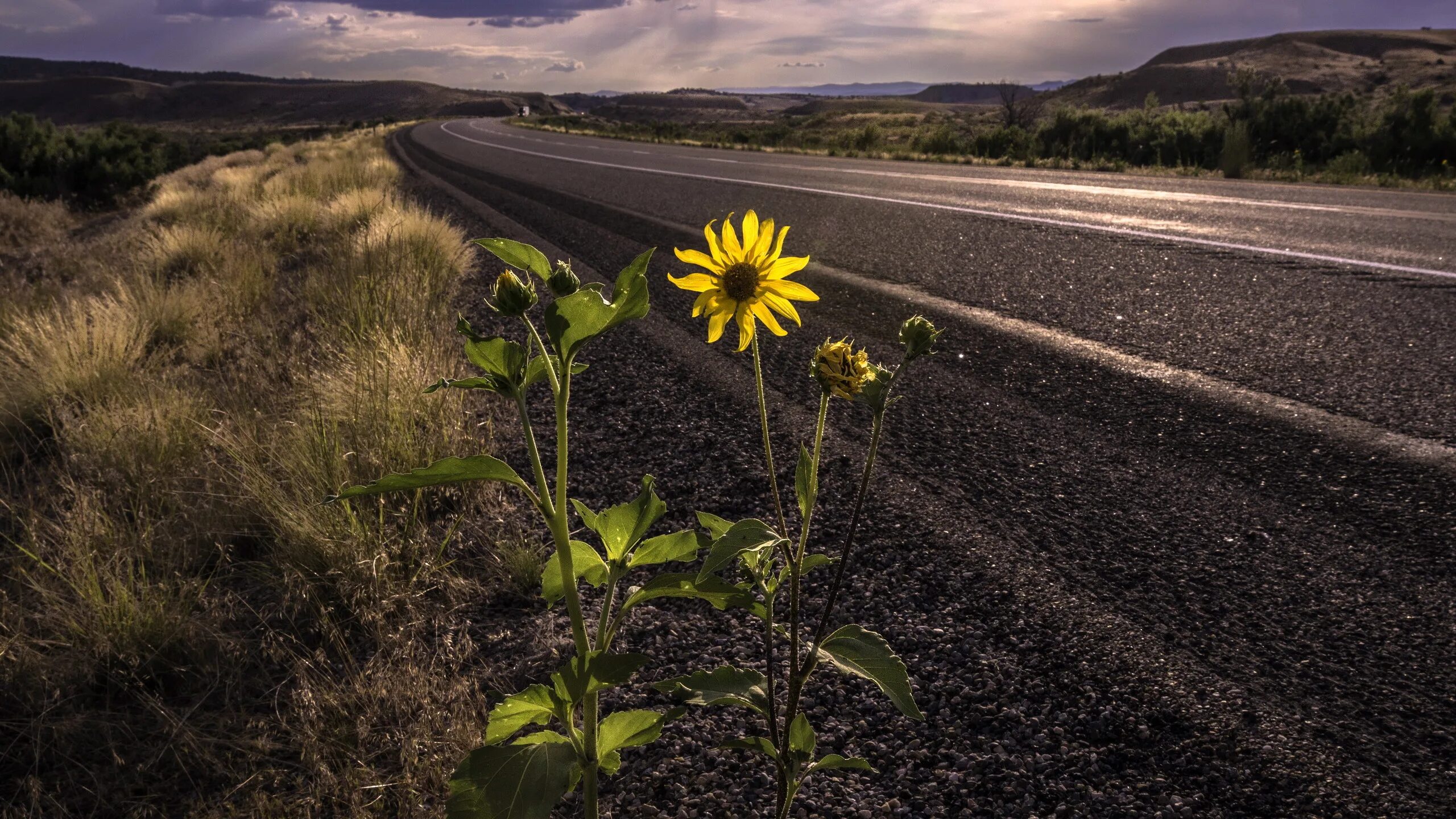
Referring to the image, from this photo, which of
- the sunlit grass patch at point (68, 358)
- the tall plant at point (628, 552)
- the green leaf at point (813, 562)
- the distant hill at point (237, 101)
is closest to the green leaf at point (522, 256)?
the tall plant at point (628, 552)

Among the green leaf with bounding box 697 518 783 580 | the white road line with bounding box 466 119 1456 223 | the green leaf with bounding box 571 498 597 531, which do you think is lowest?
the green leaf with bounding box 571 498 597 531

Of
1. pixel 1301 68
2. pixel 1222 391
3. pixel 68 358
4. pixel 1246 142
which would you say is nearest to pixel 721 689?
pixel 1222 391

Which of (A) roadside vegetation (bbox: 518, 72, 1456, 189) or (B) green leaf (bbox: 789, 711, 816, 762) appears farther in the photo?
(A) roadside vegetation (bbox: 518, 72, 1456, 189)

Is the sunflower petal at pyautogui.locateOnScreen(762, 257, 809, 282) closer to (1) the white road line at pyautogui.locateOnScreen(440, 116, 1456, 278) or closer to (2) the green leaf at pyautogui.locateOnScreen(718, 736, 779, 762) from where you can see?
(2) the green leaf at pyautogui.locateOnScreen(718, 736, 779, 762)

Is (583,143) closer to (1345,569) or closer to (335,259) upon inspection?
(335,259)

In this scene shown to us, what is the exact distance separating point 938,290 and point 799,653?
3.47 metres

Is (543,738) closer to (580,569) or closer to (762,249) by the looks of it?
(580,569)

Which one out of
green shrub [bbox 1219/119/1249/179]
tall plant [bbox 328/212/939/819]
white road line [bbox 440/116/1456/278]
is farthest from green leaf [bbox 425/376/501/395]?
green shrub [bbox 1219/119/1249/179]

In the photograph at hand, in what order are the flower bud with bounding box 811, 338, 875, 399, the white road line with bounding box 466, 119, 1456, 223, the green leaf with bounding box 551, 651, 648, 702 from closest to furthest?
1. the green leaf with bounding box 551, 651, 648, 702
2. the flower bud with bounding box 811, 338, 875, 399
3. the white road line with bounding box 466, 119, 1456, 223

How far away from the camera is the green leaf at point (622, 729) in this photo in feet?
3.83

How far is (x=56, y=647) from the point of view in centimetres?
199

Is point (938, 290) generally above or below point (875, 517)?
above

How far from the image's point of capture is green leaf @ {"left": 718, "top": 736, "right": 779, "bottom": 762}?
1125 millimetres

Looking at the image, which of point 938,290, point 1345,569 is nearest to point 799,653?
point 1345,569
